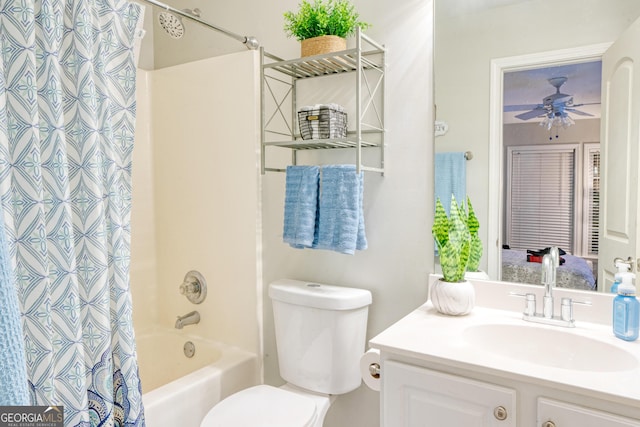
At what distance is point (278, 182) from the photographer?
6.39ft

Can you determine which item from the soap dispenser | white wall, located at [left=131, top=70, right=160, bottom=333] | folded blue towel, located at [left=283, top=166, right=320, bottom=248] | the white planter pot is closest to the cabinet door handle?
the white planter pot

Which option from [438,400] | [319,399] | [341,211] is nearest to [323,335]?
[319,399]

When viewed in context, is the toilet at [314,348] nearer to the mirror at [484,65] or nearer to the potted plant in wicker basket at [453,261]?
the potted plant in wicker basket at [453,261]

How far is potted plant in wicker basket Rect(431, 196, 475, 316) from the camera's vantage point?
1.40 m

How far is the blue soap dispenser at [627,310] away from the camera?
1.16 meters

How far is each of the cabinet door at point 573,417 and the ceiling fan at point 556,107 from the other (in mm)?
870

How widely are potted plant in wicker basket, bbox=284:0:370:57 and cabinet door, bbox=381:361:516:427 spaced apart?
1155mm

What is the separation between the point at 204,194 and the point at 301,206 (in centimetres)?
72

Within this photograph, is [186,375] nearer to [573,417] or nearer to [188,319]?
[188,319]

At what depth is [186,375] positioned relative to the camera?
199 cm

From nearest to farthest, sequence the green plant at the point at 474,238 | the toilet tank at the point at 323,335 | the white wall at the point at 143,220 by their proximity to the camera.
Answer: the green plant at the point at 474,238
the toilet tank at the point at 323,335
the white wall at the point at 143,220

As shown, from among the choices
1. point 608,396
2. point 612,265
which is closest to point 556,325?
point 612,265

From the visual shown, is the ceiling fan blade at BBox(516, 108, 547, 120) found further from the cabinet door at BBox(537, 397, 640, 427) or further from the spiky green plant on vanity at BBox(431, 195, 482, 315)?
the cabinet door at BBox(537, 397, 640, 427)
